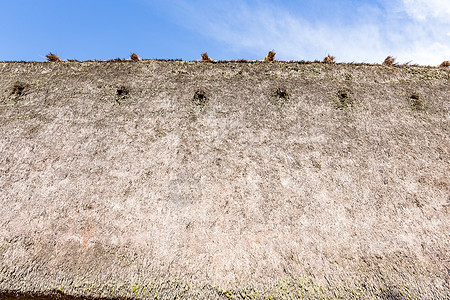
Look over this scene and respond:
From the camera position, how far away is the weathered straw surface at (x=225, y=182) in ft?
8.58

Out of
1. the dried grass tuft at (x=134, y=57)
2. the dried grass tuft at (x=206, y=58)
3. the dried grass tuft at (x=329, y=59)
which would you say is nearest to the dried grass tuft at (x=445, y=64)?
the dried grass tuft at (x=329, y=59)

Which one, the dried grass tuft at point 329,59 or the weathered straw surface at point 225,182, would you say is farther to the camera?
the dried grass tuft at point 329,59

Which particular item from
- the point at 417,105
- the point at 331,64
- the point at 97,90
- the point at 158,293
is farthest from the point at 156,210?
the point at 417,105

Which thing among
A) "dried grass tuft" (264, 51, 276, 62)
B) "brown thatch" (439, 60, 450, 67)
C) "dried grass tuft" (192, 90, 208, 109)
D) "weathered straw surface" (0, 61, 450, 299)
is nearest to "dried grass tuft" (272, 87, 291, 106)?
"weathered straw surface" (0, 61, 450, 299)

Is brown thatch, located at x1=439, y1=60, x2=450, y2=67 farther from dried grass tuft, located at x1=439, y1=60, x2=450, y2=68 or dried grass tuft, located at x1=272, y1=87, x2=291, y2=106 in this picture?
dried grass tuft, located at x1=272, y1=87, x2=291, y2=106

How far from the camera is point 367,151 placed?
3.40 meters

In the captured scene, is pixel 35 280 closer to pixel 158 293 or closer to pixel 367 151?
pixel 158 293

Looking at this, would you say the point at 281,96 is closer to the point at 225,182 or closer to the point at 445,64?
the point at 225,182

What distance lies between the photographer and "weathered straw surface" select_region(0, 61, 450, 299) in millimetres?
2615

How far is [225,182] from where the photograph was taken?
123 inches

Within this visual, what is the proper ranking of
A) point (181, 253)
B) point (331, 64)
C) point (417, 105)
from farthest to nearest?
point (331, 64) → point (417, 105) → point (181, 253)

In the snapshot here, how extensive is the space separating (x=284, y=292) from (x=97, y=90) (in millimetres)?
4588

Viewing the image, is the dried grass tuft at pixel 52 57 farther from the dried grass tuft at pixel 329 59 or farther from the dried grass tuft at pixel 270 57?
the dried grass tuft at pixel 329 59

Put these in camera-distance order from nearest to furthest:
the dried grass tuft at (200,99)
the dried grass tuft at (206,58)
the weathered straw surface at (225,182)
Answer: the weathered straw surface at (225,182) < the dried grass tuft at (200,99) < the dried grass tuft at (206,58)
